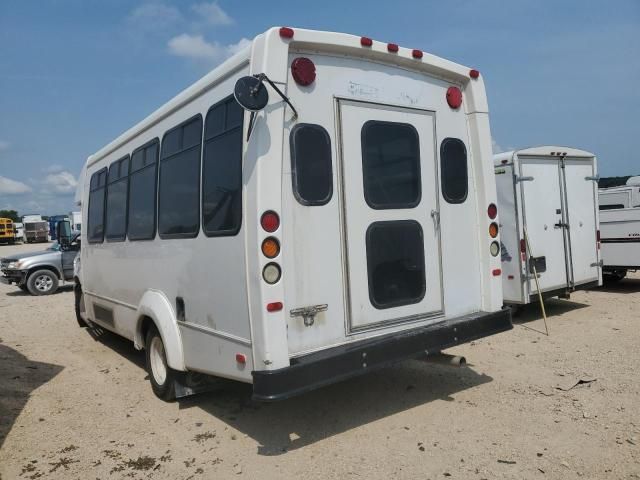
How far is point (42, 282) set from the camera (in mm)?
15016

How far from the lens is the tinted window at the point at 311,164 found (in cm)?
377

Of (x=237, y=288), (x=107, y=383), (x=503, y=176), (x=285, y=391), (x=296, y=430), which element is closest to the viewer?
(x=285, y=391)

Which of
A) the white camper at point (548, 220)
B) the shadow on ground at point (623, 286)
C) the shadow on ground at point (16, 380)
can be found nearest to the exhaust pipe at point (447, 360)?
the white camper at point (548, 220)

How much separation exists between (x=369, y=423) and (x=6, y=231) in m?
57.3

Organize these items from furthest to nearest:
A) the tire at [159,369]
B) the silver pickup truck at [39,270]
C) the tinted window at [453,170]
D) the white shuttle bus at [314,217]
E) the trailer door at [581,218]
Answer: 1. the silver pickup truck at [39,270]
2. the trailer door at [581,218]
3. the tire at [159,369]
4. the tinted window at [453,170]
5. the white shuttle bus at [314,217]

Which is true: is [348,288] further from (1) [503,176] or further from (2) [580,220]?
(2) [580,220]

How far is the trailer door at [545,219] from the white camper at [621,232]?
2465 millimetres

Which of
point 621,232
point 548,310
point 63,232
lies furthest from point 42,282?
point 621,232

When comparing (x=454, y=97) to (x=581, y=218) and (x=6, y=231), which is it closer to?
(x=581, y=218)

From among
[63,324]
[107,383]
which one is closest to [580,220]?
[107,383]

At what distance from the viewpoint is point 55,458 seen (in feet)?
13.5

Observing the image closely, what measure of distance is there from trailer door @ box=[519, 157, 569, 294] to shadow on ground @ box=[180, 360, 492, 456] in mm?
3178

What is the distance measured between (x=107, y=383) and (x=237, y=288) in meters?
3.28

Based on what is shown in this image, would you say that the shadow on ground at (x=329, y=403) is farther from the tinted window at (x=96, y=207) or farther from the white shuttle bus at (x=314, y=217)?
the tinted window at (x=96, y=207)
